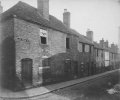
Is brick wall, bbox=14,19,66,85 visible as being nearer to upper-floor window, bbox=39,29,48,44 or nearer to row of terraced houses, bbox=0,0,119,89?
row of terraced houses, bbox=0,0,119,89

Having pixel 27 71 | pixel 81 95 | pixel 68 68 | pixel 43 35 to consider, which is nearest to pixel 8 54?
pixel 27 71

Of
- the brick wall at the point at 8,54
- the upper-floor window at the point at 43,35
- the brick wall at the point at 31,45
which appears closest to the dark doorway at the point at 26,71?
the brick wall at the point at 31,45

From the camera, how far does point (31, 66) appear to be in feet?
36.0

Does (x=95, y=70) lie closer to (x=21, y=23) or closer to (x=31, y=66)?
(x=31, y=66)

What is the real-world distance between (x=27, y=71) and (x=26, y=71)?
0.11 meters

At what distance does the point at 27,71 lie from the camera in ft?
34.8

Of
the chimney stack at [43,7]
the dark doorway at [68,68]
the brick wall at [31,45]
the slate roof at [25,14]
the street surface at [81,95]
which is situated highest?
the chimney stack at [43,7]

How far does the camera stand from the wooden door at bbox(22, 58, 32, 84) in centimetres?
1030

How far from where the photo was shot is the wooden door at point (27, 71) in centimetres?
1030

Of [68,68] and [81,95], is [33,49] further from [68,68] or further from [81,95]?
[68,68]

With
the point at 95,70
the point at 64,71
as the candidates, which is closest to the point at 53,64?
the point at 64,71

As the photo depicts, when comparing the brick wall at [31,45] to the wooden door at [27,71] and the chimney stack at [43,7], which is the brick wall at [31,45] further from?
the chimney stack at [43,7]

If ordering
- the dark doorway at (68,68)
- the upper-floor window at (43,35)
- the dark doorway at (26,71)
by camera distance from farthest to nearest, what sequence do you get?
the dark doorway at (68,68) → the upper-floor window at (43,35) → the dark doorway at (26,71)

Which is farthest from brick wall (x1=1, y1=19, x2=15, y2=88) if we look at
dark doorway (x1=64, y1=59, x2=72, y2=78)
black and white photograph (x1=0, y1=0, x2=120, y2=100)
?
dark doorway (x1=64, y1=59, x2=72, y2=78)
